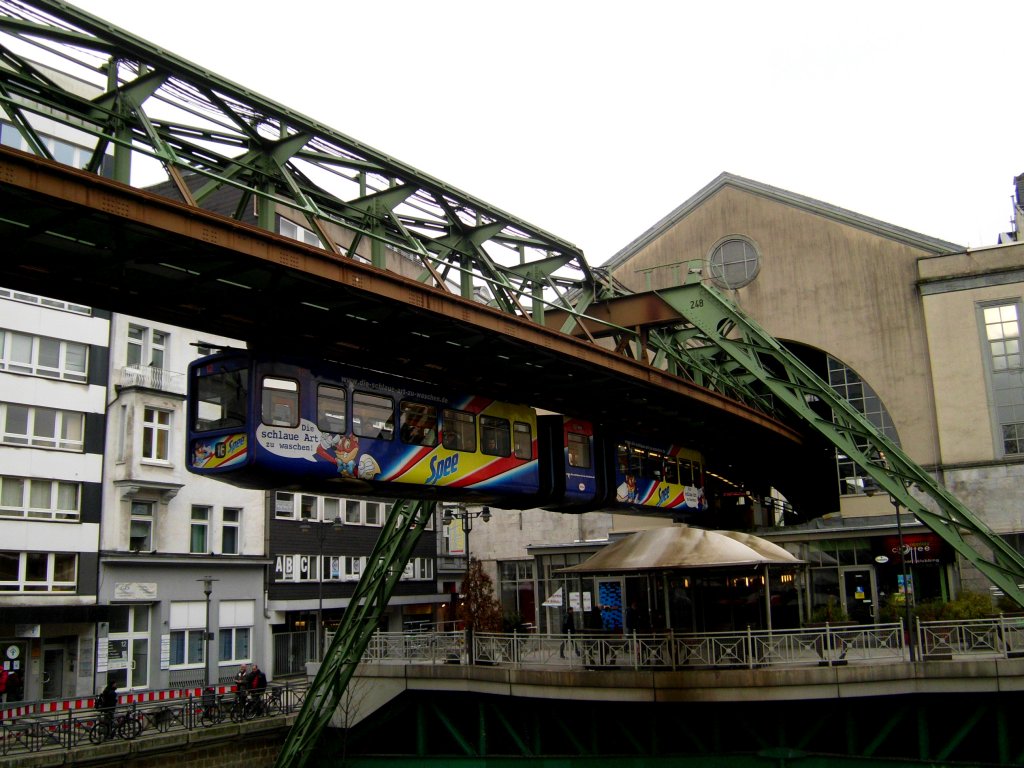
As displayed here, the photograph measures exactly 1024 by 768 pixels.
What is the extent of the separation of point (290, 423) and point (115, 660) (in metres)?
26.2

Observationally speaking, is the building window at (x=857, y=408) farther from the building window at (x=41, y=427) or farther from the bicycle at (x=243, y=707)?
the building window at (x=41, y=427)

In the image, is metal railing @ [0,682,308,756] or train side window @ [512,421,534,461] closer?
train side window @ [512,421,534,461]

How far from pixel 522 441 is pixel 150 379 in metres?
23.0

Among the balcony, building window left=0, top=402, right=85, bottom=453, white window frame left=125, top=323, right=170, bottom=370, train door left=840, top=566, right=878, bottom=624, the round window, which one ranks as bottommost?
train door left=840, top=566, right=878, bottom=624

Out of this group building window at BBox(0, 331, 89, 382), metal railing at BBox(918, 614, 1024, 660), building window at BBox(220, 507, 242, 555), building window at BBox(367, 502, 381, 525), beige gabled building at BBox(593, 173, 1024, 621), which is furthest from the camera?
building window at BBox(367, 502, 381, 525)

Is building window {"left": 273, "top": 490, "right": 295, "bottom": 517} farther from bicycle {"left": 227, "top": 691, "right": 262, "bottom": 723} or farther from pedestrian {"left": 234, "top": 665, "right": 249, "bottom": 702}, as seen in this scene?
bicycle {"left": 227, "top": 691, "right": 262, "bottom": 723}

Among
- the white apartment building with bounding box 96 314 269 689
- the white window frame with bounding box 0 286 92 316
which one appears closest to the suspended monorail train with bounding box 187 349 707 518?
the white apartment building with bounding box 96 314 269 689

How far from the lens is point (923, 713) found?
2372 centimetres

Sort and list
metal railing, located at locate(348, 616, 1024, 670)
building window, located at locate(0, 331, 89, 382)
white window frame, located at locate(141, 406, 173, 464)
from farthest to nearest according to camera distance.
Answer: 1. white window frame, located at locate(141, 406, 173, 464)
2. building window, located at locate(0, 331, 89, 382)
3. metal railing, located at locate(348, 616, 1024, 670)

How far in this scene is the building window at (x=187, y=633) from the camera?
142 feet

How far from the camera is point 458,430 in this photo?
75.3ft

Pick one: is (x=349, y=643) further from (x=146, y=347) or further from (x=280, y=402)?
(x=146, y=347)

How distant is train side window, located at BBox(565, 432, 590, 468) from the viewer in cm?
2675

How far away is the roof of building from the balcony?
1883 centimetres
